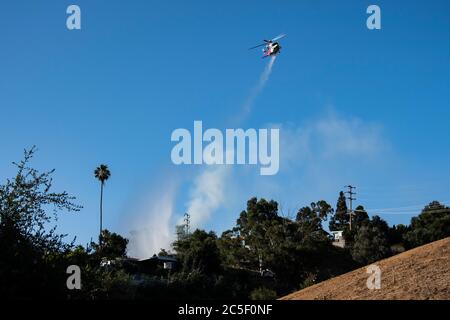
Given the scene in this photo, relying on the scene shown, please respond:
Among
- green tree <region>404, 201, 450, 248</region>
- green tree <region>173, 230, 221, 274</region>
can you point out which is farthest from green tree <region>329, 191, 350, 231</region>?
green tree <region>173, 230, 221, 274</region>

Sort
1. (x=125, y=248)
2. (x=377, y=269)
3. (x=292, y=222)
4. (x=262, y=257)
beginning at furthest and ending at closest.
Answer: (x=125, y=248), (x=292, y=222), (x=262, y=257), (x=377, y=269)

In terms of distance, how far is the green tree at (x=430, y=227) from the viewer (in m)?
88.0

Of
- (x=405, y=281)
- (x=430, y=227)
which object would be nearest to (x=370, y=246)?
(x=430, y=227)

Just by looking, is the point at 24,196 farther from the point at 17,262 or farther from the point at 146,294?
the point at 146,294

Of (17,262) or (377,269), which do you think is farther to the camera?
(377,269)

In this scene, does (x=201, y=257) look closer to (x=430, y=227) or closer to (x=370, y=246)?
(x=370, y=246)

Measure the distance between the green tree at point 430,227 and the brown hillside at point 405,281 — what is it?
6482 cm

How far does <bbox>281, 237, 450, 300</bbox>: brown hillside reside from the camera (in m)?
19.3

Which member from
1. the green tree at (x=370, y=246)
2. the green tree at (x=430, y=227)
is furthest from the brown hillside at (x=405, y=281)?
the green tree at (x=430, y=227)

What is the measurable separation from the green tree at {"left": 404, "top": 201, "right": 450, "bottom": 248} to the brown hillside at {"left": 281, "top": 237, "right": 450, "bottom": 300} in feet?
213

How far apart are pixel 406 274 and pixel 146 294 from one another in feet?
122

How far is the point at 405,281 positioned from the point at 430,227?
73.4m
